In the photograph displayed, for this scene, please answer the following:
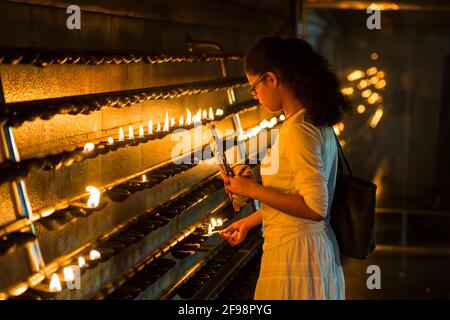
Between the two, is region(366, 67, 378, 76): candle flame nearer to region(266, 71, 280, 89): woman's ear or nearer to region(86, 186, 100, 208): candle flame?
region(266, 71, 280, 89): woman's ear

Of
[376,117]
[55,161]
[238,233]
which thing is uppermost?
[55,161]

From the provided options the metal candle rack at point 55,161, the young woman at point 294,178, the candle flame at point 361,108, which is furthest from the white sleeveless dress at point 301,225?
the candle flame at point 361,108

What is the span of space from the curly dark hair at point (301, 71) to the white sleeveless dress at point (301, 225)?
0.24ft

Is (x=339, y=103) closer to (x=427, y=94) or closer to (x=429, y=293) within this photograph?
(x=429, y=293)

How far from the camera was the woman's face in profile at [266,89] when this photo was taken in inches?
152

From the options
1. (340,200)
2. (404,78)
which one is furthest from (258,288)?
(404,78)

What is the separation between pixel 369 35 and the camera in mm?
11734

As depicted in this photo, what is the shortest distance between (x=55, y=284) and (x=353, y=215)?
4.92 ft

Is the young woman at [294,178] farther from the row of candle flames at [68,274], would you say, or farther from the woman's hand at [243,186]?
the row of candle flames at [68,274]

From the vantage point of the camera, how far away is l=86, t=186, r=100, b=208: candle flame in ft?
12.4

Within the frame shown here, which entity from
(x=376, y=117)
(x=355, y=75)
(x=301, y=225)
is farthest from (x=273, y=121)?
(x=376, y=117)

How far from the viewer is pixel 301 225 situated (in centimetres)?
383

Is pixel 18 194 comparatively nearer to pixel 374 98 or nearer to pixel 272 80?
pixel 272 80
